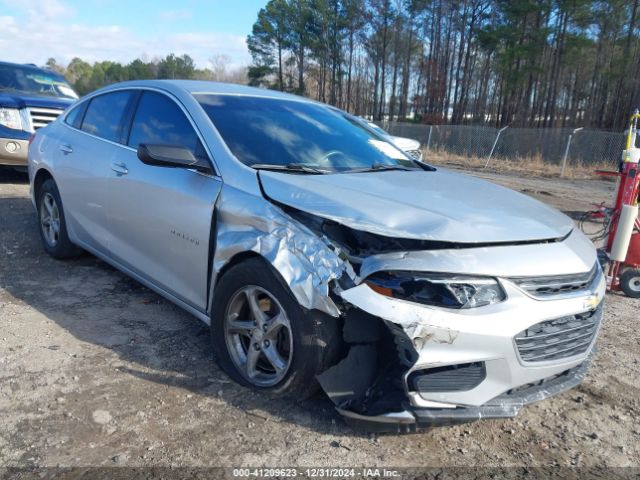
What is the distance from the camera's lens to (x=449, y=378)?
2.36 m

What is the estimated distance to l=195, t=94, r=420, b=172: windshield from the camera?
3.34m

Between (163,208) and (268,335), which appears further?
(163,208)

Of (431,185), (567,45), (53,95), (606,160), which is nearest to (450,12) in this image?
(567,45)

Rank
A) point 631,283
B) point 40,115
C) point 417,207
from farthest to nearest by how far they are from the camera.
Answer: point 40,115 → point 631,283 → point 417,207

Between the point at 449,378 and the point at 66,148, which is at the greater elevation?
the point at 66,148

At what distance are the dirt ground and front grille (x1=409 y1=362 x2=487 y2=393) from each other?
40cm

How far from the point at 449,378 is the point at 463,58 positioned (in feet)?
171

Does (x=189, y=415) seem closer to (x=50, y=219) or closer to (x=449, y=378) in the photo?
(x=449, y=378)

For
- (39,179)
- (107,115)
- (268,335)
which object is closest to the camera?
(268,335)

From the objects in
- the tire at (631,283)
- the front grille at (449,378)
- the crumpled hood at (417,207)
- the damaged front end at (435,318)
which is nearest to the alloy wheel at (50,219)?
the crumpled hood at (417,207)

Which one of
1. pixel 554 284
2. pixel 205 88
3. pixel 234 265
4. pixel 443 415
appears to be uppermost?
pixel 205 88

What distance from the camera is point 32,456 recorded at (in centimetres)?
238

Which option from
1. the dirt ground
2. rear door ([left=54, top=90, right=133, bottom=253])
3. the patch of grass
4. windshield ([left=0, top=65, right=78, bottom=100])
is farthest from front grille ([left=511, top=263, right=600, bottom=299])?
the patch of grass

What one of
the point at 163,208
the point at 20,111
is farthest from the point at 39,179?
the point at 20,111
